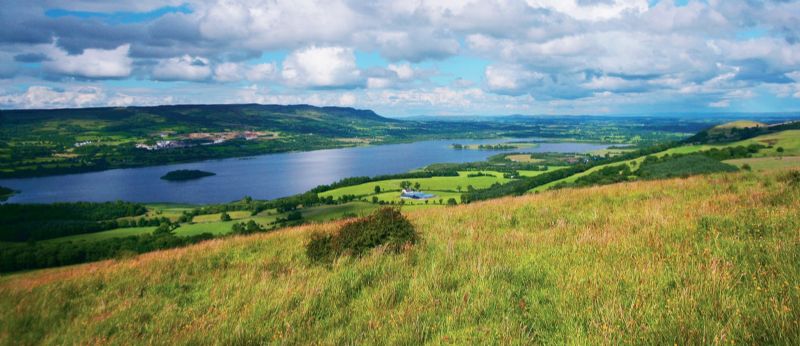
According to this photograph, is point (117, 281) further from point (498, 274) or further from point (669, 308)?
point (669, 308)

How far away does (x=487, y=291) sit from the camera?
16.0 ft

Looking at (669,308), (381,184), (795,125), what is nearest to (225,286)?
(669,308)

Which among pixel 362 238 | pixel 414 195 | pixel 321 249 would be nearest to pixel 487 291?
pixel 362 238

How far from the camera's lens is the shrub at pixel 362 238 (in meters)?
7.87

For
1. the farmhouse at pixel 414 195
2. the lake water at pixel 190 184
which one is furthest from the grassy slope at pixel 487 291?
the lake water at pixel 190 184

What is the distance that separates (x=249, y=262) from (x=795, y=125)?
15903cm

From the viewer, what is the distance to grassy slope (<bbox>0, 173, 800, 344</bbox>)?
3.83m

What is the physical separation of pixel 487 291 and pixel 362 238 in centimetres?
376

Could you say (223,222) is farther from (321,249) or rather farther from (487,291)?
(487,291)

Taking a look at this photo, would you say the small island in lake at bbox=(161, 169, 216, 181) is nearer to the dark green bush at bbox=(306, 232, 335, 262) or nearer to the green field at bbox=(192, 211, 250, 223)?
the green field at bbox=(192, 211, 250, 223)

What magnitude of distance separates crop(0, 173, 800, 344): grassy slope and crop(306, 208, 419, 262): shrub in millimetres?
404

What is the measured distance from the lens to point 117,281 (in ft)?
24.8

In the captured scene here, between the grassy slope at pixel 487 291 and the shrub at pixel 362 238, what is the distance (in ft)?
1.32

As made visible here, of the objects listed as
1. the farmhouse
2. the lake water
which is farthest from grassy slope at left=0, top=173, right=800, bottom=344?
the lake water
